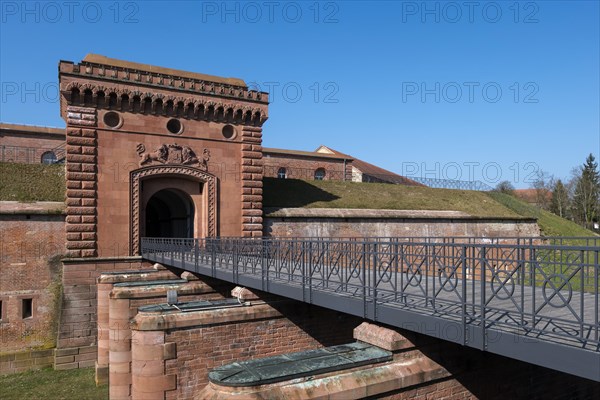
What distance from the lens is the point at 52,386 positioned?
14.0 metres

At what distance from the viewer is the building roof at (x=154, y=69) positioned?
61.0 ft

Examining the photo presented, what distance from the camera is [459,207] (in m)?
A: 28.6

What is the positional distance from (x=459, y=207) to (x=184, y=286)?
2149 cm

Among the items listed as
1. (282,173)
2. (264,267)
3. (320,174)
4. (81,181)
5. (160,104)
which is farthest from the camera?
(320,174)

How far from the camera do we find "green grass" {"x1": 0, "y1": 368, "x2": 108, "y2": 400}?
43.2ft

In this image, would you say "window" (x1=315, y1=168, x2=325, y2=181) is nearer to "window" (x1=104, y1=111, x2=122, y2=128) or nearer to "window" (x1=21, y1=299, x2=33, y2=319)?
"window" (x1=104, y1=111, x2=122, y2=128)

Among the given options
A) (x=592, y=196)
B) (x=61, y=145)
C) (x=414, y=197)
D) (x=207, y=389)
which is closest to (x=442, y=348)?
(x=207, y=389)

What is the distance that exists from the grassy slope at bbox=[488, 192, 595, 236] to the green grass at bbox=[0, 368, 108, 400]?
2892 cm

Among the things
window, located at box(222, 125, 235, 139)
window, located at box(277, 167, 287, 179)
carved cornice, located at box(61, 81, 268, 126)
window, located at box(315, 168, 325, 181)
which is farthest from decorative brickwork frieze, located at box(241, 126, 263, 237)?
window, located at box(315, 168, 325, 181)

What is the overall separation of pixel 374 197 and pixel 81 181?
17.4 metres

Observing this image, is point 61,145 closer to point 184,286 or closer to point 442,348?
point 184,286

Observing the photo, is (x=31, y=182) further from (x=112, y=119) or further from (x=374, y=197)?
(x=374, y=197)

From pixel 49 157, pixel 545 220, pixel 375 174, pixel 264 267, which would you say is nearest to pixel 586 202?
pixel 545 220

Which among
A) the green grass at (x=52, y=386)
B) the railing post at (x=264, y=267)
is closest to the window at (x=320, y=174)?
the green grass at (x=52, y=386)
